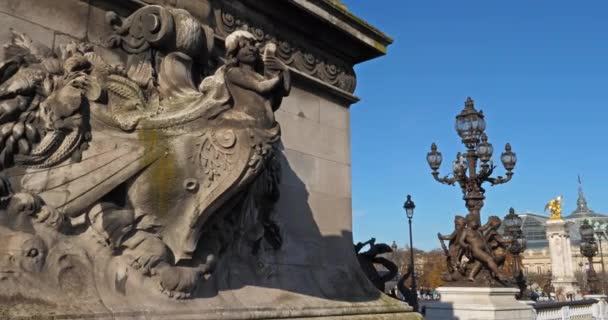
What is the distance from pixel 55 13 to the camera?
4.41 meters

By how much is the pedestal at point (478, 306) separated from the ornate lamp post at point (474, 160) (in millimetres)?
2497

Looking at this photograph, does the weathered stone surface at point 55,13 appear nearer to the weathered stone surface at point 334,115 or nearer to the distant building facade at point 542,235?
the weathered stone surface at point 334,115

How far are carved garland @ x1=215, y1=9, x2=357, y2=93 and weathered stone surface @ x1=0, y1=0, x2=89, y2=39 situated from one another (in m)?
1.44

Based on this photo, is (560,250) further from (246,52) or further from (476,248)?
(246,52)

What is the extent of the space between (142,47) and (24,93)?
1070 mm

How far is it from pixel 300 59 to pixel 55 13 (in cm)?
299

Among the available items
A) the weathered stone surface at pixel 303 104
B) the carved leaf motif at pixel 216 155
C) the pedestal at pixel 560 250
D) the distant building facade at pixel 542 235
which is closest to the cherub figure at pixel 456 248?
the weathered stone surface at pixel 303 104

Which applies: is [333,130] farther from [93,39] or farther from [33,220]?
[33,220]

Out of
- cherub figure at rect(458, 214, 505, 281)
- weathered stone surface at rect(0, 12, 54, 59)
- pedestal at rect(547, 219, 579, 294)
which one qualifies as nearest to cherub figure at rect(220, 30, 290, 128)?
weathered stone surface at rect(0, 12, 54, 59)

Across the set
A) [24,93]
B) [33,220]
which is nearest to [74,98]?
[24,93]

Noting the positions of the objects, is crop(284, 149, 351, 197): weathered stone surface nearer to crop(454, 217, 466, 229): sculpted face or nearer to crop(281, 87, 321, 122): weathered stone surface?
crop(281, 87, 321, 122): weathered stone surface

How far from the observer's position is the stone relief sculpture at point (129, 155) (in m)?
3.84

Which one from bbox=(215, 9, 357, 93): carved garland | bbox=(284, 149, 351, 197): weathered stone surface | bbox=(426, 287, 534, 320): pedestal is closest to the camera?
bbox=(215, 9, 357, 93): carved garland

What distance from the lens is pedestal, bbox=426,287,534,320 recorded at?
16.6 m
